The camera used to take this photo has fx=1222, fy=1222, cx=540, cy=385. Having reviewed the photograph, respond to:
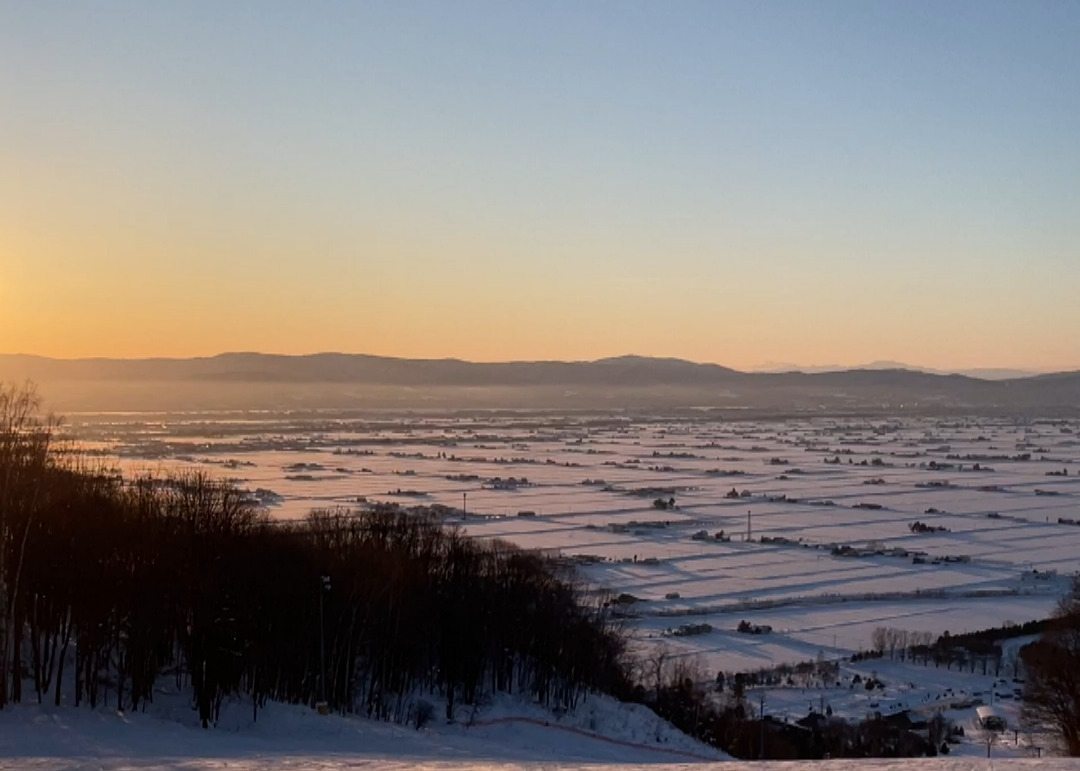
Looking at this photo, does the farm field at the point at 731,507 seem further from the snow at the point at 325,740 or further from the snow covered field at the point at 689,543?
the snow at the point at 325,740

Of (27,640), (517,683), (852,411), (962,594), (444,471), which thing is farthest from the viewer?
(852,411)

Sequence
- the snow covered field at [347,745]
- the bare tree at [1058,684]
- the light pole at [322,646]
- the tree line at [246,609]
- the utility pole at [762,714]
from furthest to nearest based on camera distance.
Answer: the utility pole at [762,714]
the light pole at [322,646]
the bare tree at [1058,684]
the tree line at [246,609]
the snow covered field at [347,745]

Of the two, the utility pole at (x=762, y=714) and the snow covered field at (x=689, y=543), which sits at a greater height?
the snow covered field at (x=689, y=543)

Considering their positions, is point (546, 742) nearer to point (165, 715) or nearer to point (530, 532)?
point (165, 715)

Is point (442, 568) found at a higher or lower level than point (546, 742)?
higher

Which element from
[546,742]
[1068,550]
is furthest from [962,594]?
[546,742]

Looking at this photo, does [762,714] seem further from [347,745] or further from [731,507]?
[731,507]

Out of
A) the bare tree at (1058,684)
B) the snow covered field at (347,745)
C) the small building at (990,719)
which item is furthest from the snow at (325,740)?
the small building at (990,719)
